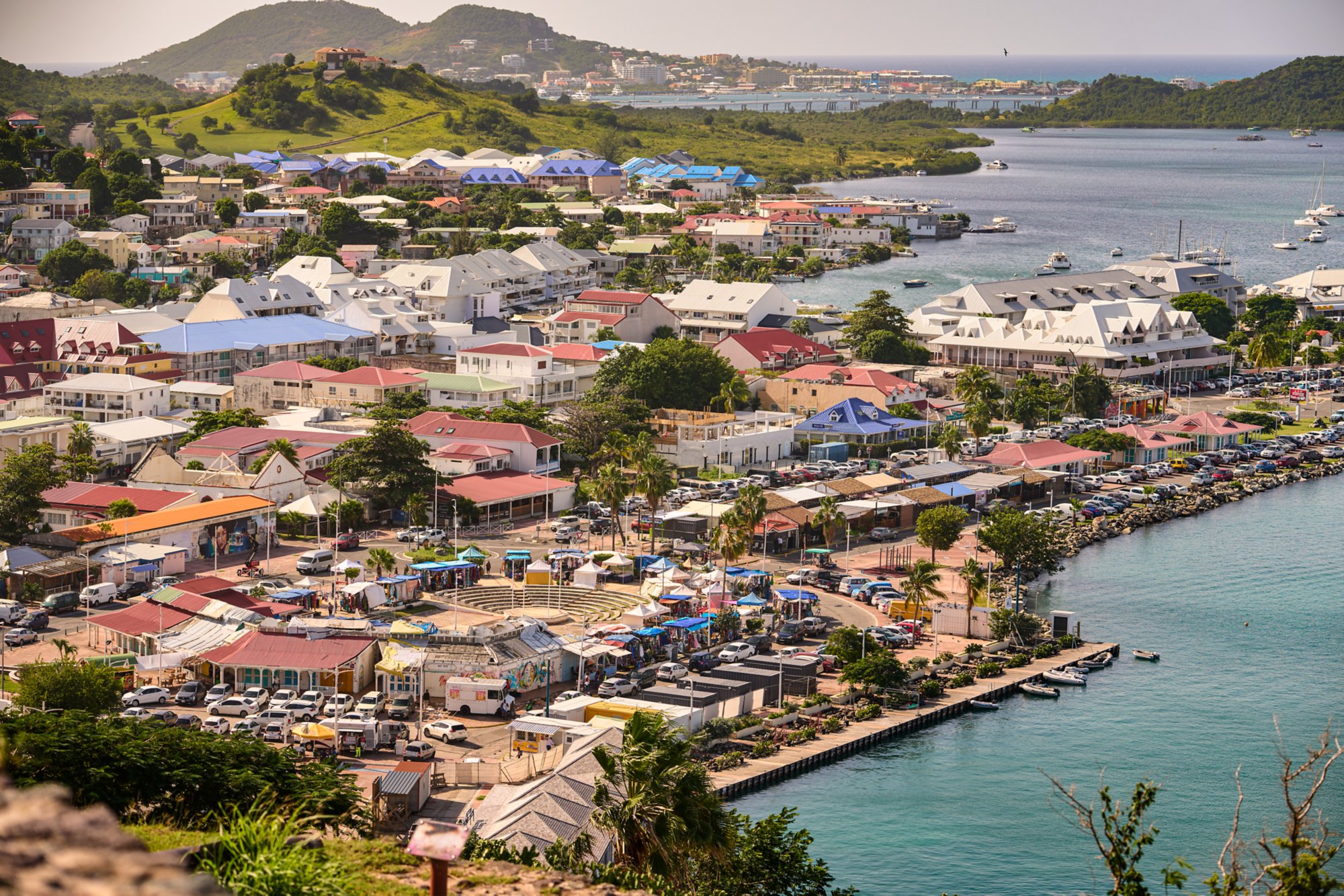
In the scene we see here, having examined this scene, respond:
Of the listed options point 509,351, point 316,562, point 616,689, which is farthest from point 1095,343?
point 616,689

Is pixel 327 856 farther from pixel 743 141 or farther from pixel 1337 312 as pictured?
pixel 743 141

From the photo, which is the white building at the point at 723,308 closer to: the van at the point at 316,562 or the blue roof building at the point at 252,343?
the blue roof building at the point at 252,343

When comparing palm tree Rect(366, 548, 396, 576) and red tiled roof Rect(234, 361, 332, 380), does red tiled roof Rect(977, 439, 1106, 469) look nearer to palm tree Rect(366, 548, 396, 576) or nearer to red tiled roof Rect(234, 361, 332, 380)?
palm tree Rect(366, 548, 396, 576)

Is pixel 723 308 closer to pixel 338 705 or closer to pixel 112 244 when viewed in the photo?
pixel 112 244

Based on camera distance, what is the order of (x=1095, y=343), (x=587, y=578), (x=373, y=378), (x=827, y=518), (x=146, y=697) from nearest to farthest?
1. (x=146, y=697)
2. (x=587, y=578)
3. (x=827, y=518)
4. (x=373, y=378)
5. (x=1095, y=343)

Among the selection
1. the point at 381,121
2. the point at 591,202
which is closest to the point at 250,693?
the point at 591,202

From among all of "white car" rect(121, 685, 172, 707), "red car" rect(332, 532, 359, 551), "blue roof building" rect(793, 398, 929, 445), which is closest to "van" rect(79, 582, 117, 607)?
"red car" rect(332, 532, 359, 551)
